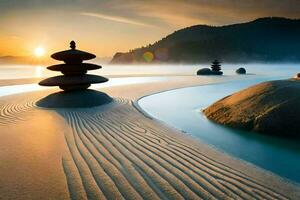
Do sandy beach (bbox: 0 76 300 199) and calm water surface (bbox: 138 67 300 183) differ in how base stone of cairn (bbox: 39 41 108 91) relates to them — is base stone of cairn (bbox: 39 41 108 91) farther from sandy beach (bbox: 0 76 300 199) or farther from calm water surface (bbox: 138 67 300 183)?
sandy beach (bbox: 0 76 300 199)

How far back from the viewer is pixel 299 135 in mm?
8242

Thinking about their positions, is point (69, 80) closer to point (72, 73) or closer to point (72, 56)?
point (72, 73)

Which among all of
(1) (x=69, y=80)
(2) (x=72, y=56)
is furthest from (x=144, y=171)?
(2) (x=72, y=56)

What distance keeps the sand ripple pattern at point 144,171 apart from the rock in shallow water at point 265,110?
3.34m

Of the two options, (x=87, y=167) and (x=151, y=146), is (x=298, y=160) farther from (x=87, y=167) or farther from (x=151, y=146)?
(x=87, y=167)

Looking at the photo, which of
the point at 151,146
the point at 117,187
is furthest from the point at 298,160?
the point at 117,187

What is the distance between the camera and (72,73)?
51.8 ft

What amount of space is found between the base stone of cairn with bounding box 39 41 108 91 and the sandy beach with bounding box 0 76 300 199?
21.0ft

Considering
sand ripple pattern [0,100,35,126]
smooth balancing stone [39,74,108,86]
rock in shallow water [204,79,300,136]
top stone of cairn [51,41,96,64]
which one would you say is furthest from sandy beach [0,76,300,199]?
top stone of cairn [51,41,96,64]

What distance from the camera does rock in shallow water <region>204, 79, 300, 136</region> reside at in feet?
28.4

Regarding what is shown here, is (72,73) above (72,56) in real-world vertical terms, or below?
below

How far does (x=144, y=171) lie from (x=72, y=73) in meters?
11.9

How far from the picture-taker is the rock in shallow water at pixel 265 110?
866 cm

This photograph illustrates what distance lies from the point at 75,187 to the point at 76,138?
3.31 meters
